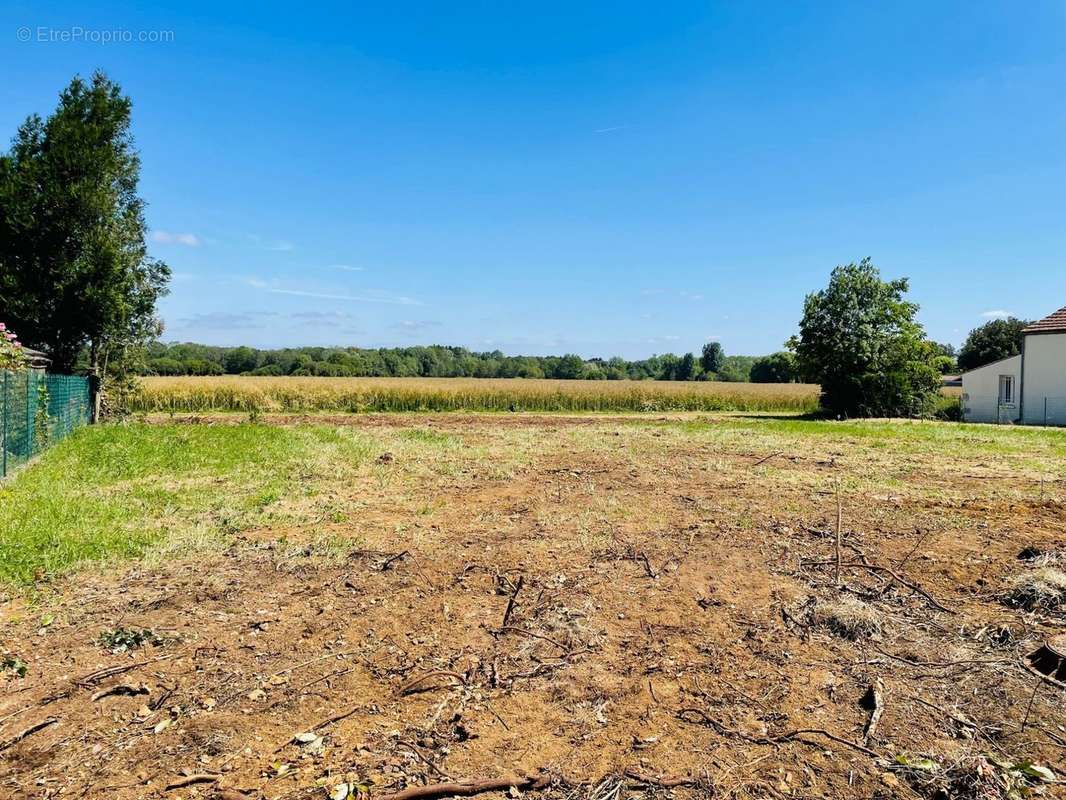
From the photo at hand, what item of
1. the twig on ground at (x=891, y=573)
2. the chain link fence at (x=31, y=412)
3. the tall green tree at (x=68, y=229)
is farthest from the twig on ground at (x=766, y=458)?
the tall green tree at (x=68, y=229)

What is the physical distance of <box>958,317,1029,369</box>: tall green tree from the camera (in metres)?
48.8

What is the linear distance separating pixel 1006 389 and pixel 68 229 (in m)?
35.6

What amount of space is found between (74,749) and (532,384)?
116 feet

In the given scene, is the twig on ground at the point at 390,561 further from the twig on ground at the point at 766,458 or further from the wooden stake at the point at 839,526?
the twig on ground at the point at 766,458

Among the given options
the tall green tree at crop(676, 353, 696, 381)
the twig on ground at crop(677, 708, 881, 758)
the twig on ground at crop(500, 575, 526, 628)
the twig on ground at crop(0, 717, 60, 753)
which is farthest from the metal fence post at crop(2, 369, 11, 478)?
the tall green tree at crop(676, 353, 696, 381)

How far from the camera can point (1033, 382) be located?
24.8 metres

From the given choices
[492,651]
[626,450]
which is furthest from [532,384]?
[492,651]

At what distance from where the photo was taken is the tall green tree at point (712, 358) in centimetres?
9475

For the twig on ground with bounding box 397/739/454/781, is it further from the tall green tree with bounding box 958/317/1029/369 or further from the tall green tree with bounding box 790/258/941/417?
the tall green tree with bounding box 958/317/1029/369

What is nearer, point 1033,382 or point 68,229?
point 68,229

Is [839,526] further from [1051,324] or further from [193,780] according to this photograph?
[1051,324]

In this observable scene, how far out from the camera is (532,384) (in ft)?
124

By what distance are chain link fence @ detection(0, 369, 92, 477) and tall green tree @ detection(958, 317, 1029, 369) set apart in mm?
59455

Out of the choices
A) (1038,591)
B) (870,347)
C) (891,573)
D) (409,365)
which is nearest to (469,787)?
(891,573)
